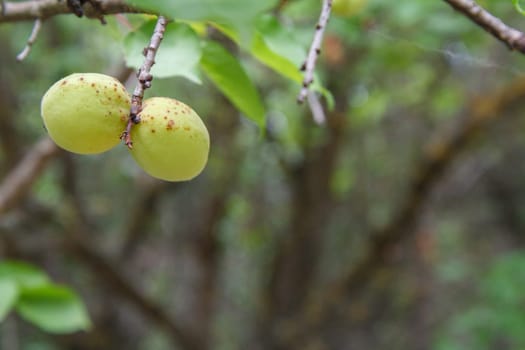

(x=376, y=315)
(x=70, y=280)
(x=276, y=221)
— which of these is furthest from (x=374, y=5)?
(x=376, y=315)

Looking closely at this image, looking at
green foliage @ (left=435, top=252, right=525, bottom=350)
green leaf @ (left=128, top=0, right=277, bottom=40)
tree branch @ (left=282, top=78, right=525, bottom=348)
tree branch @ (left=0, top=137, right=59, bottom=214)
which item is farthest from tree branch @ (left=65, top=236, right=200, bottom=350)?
green leaf @ (left=128, top=0, right=277, bottom=40)

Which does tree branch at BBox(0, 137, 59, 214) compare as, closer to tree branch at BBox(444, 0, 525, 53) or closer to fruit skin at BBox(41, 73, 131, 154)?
fruit skin at BBox(41, 73, 131, 154)

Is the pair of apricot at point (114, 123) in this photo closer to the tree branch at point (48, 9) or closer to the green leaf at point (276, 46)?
the tree branch at point (48, 9)

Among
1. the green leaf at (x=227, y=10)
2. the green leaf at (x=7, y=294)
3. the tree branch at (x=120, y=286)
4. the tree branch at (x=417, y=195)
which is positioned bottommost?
the green leaf at (x=227, y=10)

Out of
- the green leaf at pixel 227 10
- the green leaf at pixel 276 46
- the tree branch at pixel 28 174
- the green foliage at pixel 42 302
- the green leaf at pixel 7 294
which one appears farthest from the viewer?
the tree branch at pixel 28 174

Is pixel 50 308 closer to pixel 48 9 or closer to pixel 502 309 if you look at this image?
pixel 48 9

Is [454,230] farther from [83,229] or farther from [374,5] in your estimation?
[374,5]

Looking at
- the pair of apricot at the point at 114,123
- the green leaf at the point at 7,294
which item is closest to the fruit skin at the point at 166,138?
the pair of apricot at the point at 114,123
